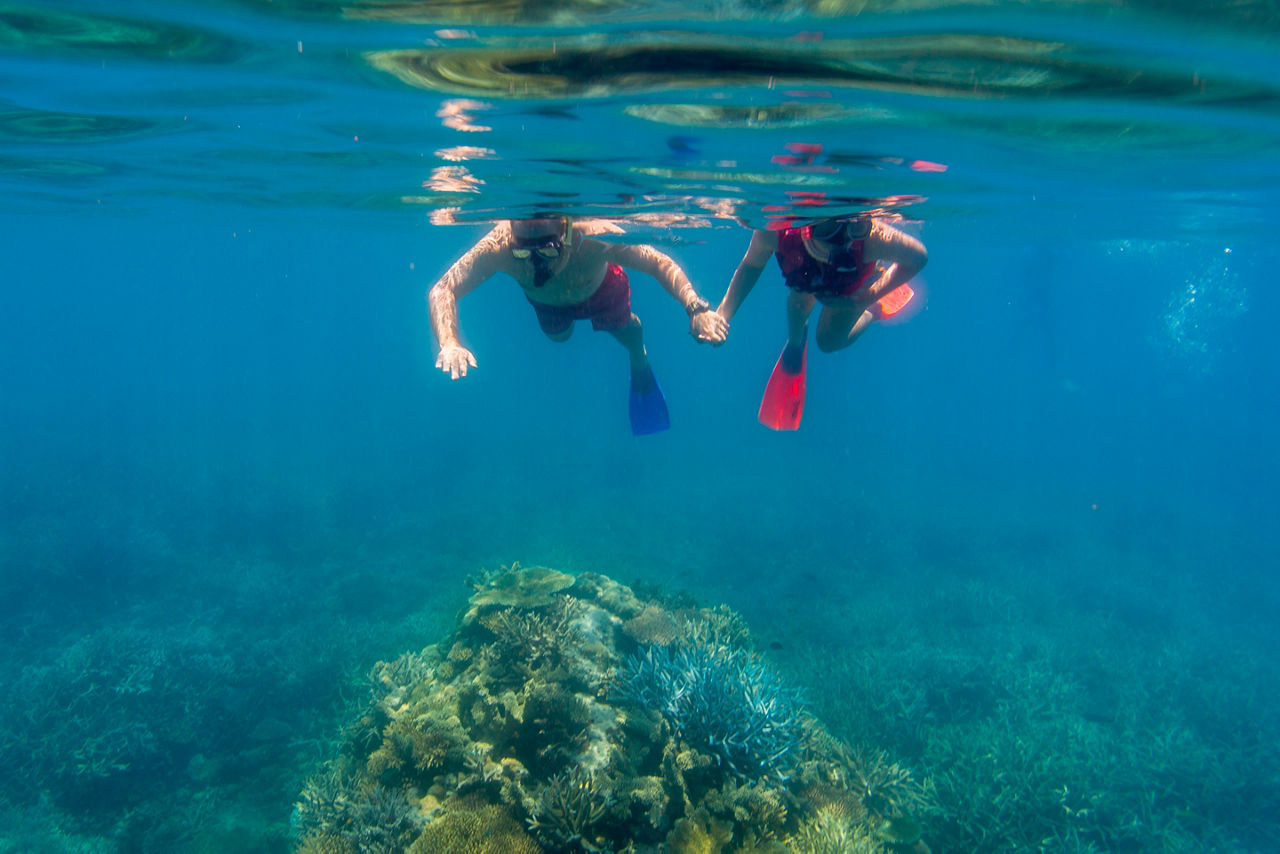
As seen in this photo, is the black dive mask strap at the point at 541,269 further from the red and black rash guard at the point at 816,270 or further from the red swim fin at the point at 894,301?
the red swim fin at the point at 894,301

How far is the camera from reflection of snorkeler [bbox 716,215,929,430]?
7344 millimetres

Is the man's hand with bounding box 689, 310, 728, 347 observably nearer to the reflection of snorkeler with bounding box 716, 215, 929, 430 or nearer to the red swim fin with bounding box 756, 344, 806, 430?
the reflection of snorkeler with bounding box 716, 215, 929, 430

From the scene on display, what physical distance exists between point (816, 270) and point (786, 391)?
6.08 ft

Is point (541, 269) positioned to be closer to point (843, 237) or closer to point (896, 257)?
point (843, 237)

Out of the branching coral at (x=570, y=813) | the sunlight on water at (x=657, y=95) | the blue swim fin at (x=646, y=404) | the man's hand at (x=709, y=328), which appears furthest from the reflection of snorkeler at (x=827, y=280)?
the branching coral at (x=570, y=813)

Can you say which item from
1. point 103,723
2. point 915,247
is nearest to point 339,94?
point 915,247

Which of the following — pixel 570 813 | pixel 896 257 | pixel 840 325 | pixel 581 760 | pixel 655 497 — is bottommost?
pixel 655 497

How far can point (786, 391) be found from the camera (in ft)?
28.9

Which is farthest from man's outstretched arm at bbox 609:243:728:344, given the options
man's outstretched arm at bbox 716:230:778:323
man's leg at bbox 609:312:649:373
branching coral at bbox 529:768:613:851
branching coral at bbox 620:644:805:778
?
branching coral at bbox 529:768:613:851

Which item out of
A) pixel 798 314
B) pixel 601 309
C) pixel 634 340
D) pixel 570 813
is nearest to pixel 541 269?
pixel 601 309

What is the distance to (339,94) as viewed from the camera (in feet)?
25.8

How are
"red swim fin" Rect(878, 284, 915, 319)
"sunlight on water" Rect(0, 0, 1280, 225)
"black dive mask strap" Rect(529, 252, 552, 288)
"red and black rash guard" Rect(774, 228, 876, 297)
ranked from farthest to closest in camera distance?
"red swim fin" Rect(878, 284, 915, 319) → "red and black rash guard" Rect(774, 228, 876, 297) → "black dive mask strap" Rect(529, 252, 552, 288) → "sunlight on water" Rect(0, 0, 1280, 225)

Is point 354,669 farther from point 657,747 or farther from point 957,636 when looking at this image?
point 957,636

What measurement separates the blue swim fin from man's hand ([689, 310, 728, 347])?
341 cm
